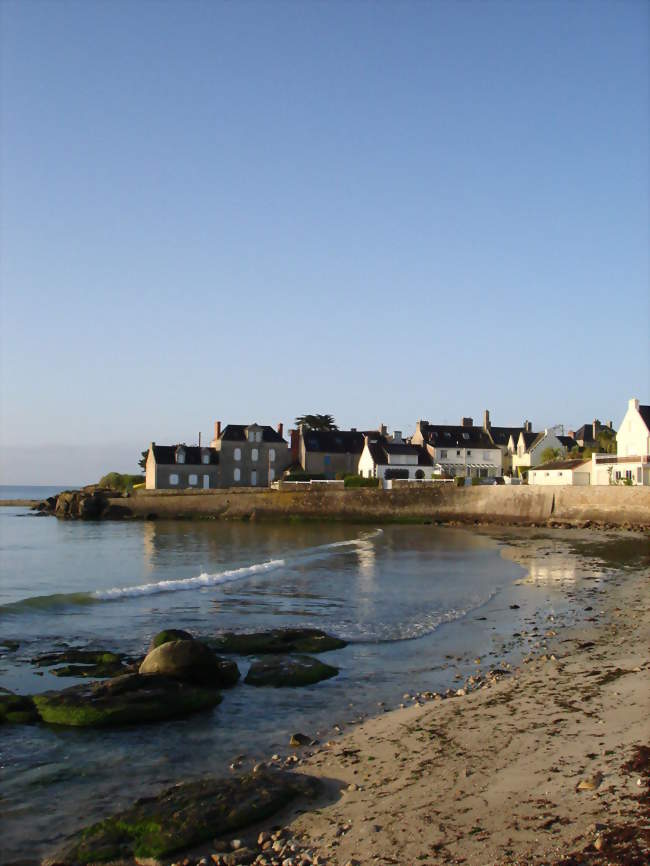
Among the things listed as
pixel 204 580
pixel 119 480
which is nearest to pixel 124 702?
pixel 204 580

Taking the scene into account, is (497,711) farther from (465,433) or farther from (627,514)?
(465,433)

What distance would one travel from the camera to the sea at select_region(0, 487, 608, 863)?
9250 millimetres

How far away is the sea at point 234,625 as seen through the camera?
9.25 metres

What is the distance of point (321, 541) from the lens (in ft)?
150

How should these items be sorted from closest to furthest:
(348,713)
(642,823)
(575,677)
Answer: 1. (642,823)
2. (348,713)
3. (575,677)

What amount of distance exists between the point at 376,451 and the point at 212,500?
18125 millimetres

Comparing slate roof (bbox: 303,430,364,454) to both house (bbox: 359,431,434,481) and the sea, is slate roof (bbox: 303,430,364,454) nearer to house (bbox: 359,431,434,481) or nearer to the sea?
house (bbox: 359,431,434,481)

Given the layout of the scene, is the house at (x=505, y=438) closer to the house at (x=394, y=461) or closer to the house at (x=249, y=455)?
the house at (x=394, y=461)

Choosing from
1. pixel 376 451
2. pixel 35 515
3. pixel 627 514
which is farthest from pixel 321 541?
pixel 35 515

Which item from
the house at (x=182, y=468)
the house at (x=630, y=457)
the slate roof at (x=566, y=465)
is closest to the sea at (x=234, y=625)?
the house at (x=630, y=457)

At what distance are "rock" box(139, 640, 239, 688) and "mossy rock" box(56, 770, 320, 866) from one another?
15.3ft

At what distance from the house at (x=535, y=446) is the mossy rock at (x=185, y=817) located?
69760mm

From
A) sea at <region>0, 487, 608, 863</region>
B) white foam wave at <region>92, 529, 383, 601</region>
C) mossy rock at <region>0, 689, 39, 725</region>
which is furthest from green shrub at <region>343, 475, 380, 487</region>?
mossy rock at <region>0, 689, 39, 725</region>

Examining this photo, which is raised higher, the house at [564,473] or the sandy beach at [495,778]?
the house at [564,473]
